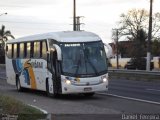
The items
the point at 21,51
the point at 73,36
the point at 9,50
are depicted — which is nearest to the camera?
the point at 73,36

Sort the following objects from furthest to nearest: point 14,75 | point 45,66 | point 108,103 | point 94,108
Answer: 1. point 14,75
2. point 45,66
3. point 108,103
4. point 94,108

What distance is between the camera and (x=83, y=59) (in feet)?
68.9

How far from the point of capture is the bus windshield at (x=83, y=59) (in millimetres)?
20797

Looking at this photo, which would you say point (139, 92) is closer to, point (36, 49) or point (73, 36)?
point (73, 36)

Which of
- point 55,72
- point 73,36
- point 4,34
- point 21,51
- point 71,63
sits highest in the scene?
point 73,36

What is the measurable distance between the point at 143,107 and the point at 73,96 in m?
6.37

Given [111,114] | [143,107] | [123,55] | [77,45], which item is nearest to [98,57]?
[77,45]

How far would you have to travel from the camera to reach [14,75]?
27.8 metres

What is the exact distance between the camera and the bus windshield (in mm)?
20797

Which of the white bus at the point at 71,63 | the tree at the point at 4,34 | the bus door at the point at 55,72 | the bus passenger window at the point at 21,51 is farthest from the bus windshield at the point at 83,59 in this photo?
the tree at the point at 4,34

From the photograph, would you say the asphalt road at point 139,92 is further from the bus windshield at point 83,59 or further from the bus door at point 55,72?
the bus door at point 55,72

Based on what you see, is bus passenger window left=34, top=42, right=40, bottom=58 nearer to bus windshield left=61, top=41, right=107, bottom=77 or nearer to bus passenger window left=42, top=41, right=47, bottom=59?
bus passenger window left=42, top=41, right=47, bottom=59

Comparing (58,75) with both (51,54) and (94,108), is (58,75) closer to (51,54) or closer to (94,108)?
(51,54)

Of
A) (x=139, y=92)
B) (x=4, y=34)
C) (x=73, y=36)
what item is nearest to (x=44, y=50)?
(x=73, y=36)
